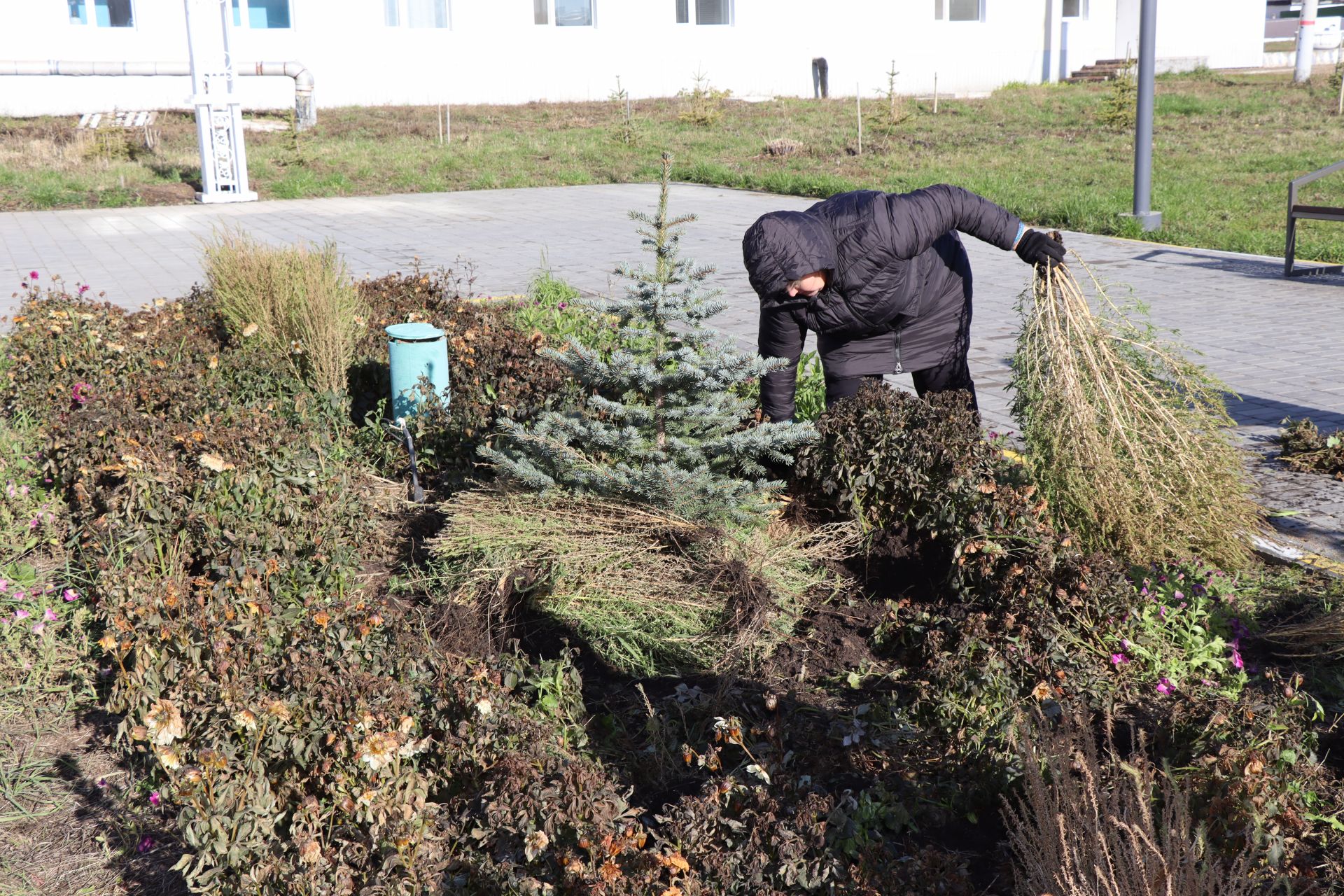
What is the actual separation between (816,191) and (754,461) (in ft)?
39.7

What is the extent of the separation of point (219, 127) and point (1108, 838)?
16271mm

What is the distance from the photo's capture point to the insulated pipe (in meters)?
23.2

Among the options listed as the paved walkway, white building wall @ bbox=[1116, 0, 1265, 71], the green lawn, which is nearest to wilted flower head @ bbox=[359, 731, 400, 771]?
the paved walkway

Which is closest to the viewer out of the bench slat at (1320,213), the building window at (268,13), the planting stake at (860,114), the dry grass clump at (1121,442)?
the dry grass clump at (1121,442)

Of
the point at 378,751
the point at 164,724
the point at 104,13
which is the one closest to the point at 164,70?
the point at 104,13

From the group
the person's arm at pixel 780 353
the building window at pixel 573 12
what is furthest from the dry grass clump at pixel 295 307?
the building window at pixel 573 12

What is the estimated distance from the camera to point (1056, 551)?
10.5ft

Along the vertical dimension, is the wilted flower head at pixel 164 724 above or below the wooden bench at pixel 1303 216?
below

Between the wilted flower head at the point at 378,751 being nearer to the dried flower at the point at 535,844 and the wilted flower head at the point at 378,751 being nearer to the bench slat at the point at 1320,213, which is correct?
the dried flower at the point at 535,844

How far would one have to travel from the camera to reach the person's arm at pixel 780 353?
4.16m

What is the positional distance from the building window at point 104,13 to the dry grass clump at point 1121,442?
982 inches

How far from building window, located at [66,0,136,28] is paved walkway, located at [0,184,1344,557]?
37.2 feet

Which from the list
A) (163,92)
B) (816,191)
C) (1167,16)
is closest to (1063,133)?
(816,191)

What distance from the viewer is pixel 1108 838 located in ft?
6.70
